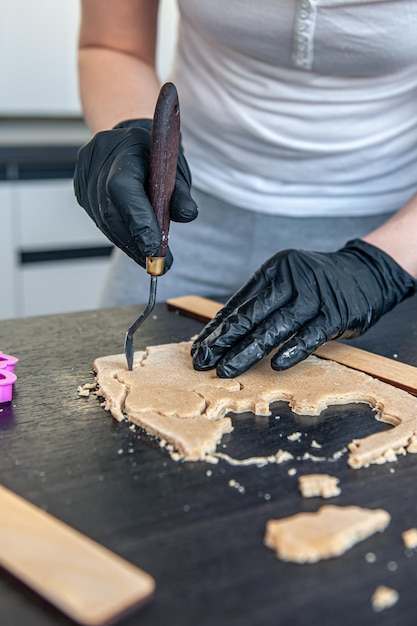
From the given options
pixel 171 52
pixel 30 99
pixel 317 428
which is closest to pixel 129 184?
pixel 317 428

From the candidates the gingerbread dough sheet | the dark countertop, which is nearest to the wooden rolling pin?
the gingerbread dough sheet

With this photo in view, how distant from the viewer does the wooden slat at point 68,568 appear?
0.54 m

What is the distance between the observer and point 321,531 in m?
0.65

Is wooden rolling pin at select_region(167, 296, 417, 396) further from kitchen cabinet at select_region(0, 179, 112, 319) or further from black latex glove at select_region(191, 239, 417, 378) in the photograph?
kitchen cabinet at select_region(0, 179, 112, 319)

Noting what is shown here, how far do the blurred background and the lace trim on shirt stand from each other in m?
1.46

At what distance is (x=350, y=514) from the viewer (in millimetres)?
682

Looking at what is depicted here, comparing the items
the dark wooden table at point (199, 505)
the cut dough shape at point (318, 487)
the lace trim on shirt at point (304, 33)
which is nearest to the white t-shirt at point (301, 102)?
the lace trim on shirt at point (304, 33)

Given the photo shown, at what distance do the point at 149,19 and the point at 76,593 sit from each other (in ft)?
4.32

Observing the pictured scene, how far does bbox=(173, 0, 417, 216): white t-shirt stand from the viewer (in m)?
1.33

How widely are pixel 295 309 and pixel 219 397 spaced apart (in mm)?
210

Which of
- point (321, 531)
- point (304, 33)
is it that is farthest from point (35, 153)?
point (321, 531)

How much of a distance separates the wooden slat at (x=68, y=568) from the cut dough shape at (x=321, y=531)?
120 millimetres

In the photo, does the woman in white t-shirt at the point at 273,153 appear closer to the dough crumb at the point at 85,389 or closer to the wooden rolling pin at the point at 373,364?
the wooden rolling pin at the point at 373,364

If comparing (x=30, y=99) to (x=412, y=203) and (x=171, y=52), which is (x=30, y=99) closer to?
(x=171, y=52)
